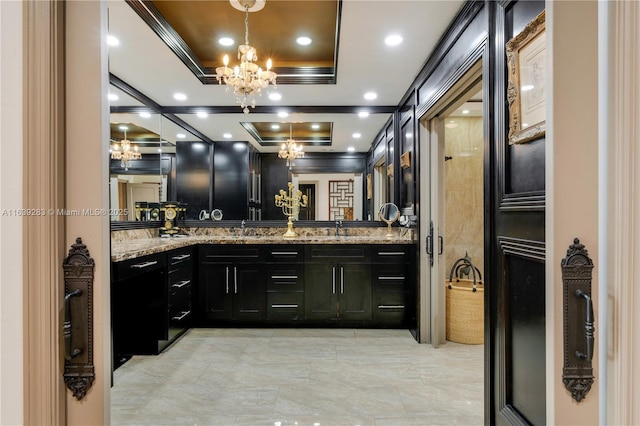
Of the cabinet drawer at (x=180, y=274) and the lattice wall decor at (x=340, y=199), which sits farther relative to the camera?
the lattice wall decor at (x=340, y=199)

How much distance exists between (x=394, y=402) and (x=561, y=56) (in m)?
2.16

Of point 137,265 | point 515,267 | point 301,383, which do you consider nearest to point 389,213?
point 301,383

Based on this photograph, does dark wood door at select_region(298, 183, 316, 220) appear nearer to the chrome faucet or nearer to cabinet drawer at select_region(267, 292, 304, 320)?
the chrome faucet

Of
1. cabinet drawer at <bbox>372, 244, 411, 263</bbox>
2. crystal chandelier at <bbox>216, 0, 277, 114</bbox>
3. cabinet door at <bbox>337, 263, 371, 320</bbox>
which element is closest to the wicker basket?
cabinet drawer at <bbox>372, 244, 411, 263</bbox>

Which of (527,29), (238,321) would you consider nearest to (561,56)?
(527,29)

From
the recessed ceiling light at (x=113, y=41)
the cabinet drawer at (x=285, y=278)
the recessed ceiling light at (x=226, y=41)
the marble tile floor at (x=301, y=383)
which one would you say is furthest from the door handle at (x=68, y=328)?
the cabinet drawer at (x=285, y=278)

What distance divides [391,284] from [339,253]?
0.64m

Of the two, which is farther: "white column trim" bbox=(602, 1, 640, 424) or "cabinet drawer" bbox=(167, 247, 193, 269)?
"cabinet drawer" bbox=(167, 247, 193, 269)

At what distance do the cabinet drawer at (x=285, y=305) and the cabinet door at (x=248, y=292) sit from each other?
0.25ft

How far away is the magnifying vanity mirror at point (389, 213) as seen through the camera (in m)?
4.17

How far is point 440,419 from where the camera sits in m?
2.09

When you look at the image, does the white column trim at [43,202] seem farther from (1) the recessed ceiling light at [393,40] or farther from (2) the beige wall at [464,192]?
(2) the beige wall at [464,192]

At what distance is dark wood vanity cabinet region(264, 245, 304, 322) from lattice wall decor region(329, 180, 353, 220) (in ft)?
2.39

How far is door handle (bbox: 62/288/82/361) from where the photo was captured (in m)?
0.78
